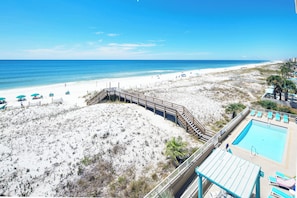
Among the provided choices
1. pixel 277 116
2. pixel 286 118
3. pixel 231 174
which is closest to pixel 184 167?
pixel 231 174

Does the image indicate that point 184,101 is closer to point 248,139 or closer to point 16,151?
point 248,139

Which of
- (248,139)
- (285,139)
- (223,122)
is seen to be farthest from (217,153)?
(223,122)

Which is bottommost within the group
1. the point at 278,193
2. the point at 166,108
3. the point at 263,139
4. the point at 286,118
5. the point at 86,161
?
the point at 86,161

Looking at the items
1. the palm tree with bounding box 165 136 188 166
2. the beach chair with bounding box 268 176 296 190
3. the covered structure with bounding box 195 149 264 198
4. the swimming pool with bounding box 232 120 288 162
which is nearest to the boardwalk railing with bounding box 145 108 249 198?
the swimming pool with bounding box 232 120 288 162

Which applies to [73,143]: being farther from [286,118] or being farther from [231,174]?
[286,118]

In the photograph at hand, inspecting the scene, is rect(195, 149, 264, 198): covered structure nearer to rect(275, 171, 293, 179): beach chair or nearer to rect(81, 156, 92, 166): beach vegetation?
rect(275, 171, 293, 179): beach chair
